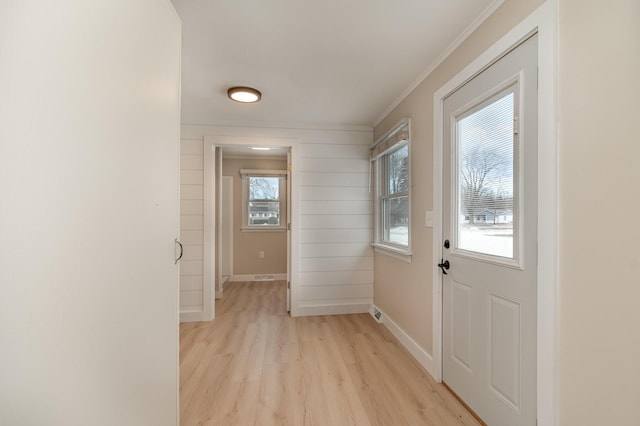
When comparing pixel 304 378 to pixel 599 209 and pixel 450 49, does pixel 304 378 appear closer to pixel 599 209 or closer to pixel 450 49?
pixel 599 209

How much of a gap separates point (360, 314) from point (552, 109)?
9.39ft

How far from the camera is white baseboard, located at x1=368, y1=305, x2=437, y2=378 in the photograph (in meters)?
2.07

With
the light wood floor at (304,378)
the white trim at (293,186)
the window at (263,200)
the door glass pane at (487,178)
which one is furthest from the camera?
the window at (263,200)

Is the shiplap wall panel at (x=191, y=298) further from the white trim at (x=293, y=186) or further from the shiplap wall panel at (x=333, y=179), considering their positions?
the shiplap wall panel at (x=333, y=179)

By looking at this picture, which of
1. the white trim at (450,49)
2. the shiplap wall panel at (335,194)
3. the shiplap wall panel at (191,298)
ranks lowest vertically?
the shiplap wall panel at (191,298)

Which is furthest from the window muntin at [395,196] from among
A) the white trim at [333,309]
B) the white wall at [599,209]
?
the white wall at [599,209]

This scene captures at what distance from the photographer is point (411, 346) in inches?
93.0

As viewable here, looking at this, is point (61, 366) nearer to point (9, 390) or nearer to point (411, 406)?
point (9, 390)

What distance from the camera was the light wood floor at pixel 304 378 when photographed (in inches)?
64.4

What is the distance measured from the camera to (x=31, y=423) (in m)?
0.55

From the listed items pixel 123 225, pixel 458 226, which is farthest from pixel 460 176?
pixel 123 225

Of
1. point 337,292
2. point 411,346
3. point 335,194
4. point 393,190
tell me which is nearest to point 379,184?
point 393,190

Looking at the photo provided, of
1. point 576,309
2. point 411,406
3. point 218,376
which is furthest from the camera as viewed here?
point 218,376

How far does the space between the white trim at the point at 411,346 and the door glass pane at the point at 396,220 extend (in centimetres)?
84
